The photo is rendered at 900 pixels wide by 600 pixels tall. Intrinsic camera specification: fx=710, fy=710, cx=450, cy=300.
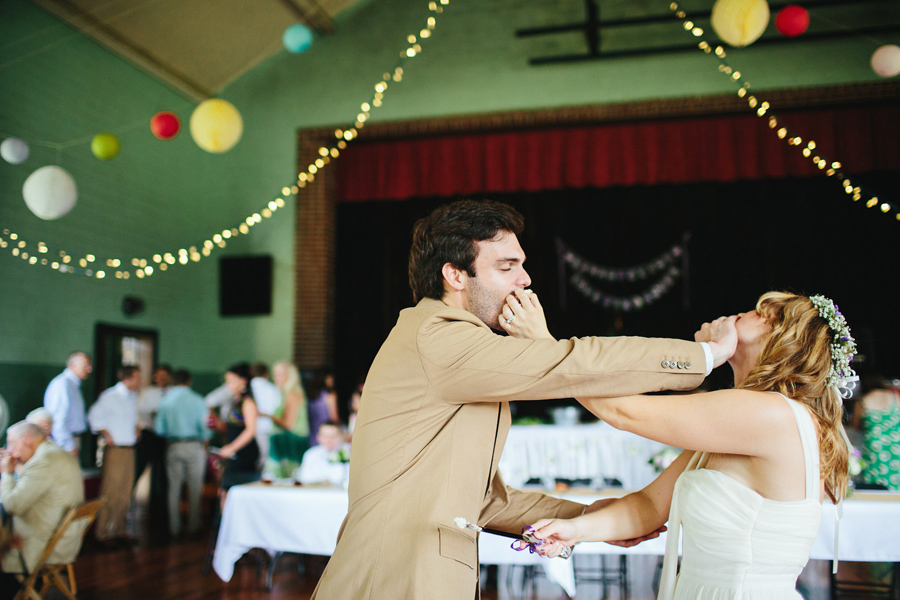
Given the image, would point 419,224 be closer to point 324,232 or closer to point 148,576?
point 148,576

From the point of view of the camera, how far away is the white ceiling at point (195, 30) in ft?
25.3

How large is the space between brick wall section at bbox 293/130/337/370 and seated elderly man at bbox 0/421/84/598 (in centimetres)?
467

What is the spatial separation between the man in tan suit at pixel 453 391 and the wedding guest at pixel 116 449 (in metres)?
5.97

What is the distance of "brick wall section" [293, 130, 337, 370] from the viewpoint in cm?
931

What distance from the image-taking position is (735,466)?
1.76 m

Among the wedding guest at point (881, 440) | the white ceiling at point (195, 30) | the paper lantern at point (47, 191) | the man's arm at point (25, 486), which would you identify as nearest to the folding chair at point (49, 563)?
the man's arm at point (25, 486)

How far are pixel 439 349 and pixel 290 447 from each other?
17.3 ft

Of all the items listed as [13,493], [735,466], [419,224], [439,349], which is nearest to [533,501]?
[735,466]

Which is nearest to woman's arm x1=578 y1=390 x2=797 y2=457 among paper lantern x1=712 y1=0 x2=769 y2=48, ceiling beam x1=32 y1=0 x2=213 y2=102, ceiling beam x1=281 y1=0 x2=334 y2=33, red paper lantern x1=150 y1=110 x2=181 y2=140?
paper lantern x1=712 y1=0 x2=769 y2=48

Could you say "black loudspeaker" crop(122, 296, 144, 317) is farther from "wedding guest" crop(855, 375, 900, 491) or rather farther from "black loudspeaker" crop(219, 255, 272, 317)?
"wedding guest" crop(855, 375, 900, 491)

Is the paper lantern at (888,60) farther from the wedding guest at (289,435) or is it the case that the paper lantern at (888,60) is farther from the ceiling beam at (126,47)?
the ceiling beam at (126,47)

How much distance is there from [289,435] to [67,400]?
1965 mm

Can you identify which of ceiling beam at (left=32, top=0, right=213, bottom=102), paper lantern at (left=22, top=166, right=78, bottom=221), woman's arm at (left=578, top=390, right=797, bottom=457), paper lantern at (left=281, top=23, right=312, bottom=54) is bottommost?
woman's arm at (left=578, top=390, right=797, bottom=457)

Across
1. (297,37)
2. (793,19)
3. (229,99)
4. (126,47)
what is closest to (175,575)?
(297,37)
